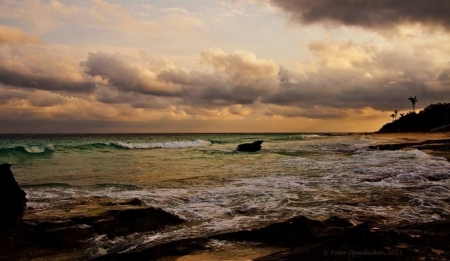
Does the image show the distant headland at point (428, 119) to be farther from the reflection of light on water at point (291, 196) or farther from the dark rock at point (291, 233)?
the dark rock at point (291, 233)

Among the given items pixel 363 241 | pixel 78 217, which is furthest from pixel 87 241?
pixel 363 241

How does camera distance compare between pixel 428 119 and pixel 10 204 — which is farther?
pixel 428 119

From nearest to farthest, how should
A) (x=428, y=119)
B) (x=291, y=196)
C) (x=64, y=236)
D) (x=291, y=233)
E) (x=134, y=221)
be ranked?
(x=291, y=233) < (x=64, y=236) < (x=134, y=221) < (x=291, y=196) < (x=428, y=119)

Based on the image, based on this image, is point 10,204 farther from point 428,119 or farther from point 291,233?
point 428,119

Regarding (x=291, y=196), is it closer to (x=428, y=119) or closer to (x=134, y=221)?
(x=134, y=221)

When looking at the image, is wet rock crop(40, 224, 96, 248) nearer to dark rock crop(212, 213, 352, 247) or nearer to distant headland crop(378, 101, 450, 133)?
dark rock crop(212, 213, 352, 247)

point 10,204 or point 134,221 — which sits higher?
point 10,204

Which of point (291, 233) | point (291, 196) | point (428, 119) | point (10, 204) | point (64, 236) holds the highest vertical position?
point (428, 119)

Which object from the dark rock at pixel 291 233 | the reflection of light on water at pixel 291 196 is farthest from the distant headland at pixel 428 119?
the dark rock at pixel 291 233

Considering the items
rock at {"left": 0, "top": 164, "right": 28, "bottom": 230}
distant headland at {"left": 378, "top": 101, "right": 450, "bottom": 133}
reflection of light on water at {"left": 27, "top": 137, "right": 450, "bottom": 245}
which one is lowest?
reflection of light on water at {"left": 27, "top": 137, "right": 450, "bottom": 245}

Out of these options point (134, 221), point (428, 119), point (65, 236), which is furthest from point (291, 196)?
point (428, 119)

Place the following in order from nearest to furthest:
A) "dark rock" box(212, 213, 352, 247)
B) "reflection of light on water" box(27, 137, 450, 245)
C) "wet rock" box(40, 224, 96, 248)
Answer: "dark rock" box(212, 213, 352, 247)
"wet rock" box(40, 224, 96, 248)
"reflection of light on water" box(27, 137, 450, 245)

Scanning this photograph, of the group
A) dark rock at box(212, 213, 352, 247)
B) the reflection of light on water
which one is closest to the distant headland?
the reflection of light on water

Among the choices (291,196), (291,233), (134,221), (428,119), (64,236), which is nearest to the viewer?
(291,233)
